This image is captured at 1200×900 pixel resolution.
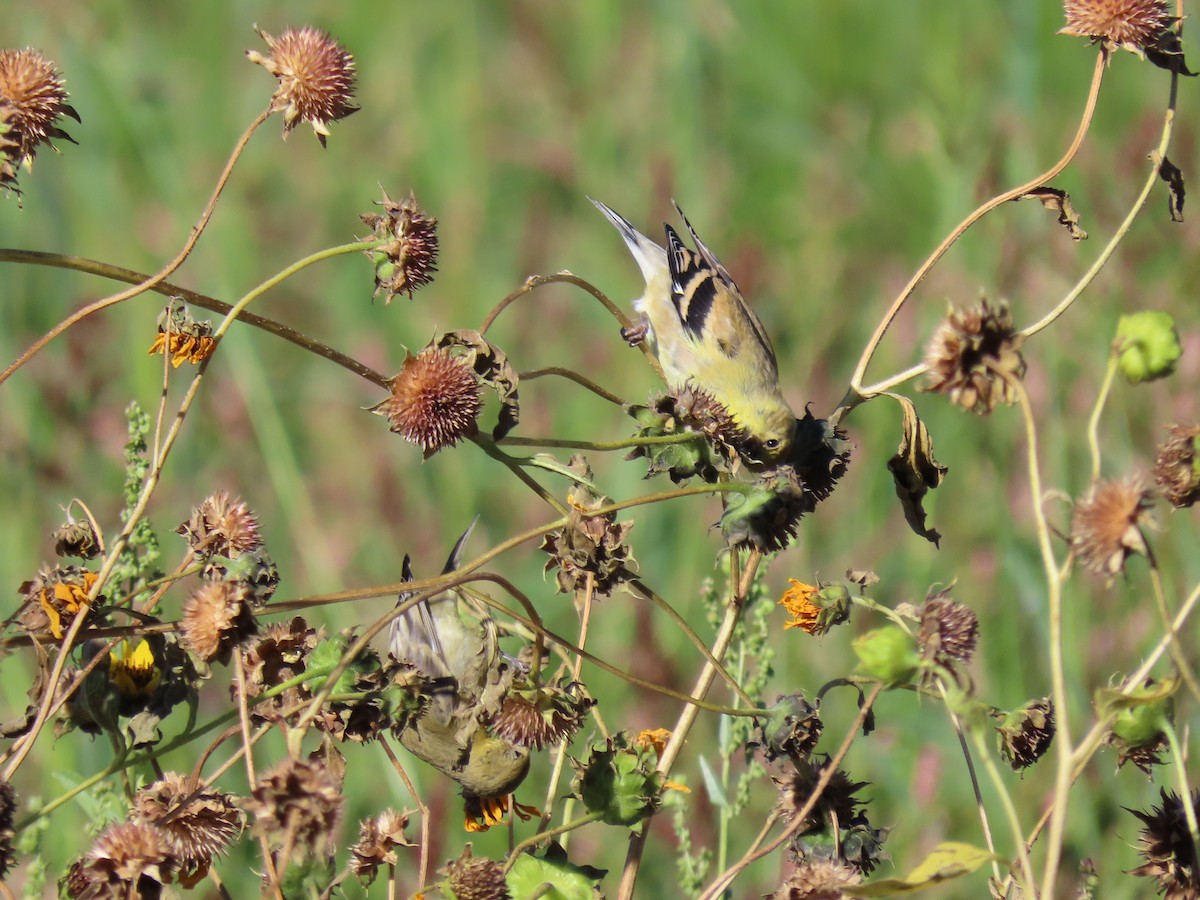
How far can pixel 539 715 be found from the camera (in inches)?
70.3

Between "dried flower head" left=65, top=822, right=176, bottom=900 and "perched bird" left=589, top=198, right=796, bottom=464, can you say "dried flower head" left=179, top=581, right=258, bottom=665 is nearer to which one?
"dried flower head" left=65, top=822, right=176, bottom=900

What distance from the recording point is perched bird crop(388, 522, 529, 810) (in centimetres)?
188

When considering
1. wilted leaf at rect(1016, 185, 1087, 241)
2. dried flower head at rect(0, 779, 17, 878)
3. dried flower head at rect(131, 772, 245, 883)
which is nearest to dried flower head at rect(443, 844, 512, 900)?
dried flower head at rect(131, 772, 245, 883)

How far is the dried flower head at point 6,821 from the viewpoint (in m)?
1.49

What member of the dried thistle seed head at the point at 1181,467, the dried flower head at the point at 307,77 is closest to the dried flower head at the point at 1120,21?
the dried thistle seed head at the point at 1181,467

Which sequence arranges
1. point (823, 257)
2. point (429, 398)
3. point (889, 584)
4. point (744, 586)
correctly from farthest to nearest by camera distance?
point (823, 257), point (889, 584), point (744, 586), point (429, 398)

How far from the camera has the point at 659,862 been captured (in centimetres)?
364

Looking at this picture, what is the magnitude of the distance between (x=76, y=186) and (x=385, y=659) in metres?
5.03

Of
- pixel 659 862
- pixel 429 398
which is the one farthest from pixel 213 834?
pixel 659 862

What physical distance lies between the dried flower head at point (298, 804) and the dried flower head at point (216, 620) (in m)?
0.22

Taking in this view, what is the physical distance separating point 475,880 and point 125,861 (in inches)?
15.4

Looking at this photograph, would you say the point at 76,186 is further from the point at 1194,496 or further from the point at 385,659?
the point at 1194,496

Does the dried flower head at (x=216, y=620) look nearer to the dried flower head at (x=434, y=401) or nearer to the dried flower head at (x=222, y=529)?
the dried flower head at (x=222, y=529)

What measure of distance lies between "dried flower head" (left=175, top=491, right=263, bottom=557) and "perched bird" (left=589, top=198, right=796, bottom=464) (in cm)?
166
